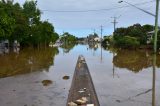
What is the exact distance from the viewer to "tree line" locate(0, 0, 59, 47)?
52.7 m

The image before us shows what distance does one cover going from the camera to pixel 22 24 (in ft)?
237

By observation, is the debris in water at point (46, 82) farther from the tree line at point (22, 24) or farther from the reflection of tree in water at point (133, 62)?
the tree line at point (22, 24)

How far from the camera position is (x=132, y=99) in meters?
16.5

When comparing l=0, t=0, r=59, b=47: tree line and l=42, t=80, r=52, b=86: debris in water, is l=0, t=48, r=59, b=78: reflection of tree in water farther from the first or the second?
l=0, t=0, r=59, b=47: tree line

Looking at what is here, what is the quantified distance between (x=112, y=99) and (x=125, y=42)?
76370 millimetres

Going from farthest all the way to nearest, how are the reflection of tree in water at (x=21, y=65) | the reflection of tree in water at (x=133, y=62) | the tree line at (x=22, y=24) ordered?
1. the tree line at (x=22, y=24)
2. the reflection of tree in water at (x=133, y=62)
3. the reflection of tree in water at (x=21, y=65)

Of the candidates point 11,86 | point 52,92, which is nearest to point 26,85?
point 11,86

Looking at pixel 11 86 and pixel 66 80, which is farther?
pixel 66 80

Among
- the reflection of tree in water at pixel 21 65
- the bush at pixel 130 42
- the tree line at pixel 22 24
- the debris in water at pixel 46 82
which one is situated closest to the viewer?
the debris in water at pixel 46 82

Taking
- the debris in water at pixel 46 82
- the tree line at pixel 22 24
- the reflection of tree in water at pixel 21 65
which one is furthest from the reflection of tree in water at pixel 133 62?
the tree line at pixel 22 24

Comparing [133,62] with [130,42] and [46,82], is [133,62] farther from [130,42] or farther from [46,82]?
[130,42]

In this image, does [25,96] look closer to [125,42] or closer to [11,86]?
[11,86]

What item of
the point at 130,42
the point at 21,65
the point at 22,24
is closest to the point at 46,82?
the point at 21,65

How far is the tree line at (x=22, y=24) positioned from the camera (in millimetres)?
52700
